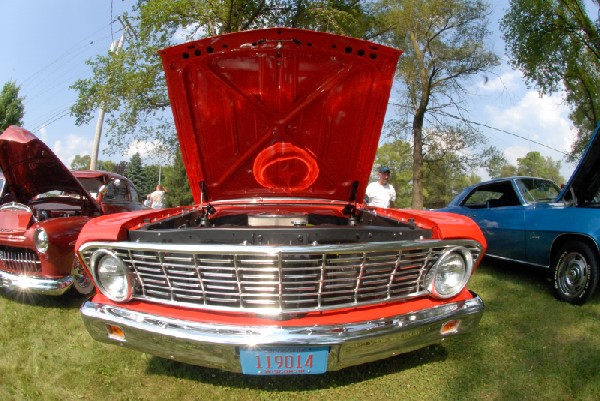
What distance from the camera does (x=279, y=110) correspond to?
2.84m

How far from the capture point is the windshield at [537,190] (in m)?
4.78

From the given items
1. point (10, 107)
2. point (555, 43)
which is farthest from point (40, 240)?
point (10, 107)

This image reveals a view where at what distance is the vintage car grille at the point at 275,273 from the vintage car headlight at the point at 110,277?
0.16 ft

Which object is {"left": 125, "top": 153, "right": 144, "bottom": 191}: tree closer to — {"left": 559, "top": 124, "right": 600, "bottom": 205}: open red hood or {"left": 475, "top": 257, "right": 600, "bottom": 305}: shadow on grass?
{"left": 475, "top": 257, "right": 600, "bottom": 305}: shadow on grass

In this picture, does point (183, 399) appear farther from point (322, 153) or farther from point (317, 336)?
point (322, 153)

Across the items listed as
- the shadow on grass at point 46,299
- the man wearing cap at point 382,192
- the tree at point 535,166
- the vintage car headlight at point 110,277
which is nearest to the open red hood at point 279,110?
the vintage car headlight at point 110,277

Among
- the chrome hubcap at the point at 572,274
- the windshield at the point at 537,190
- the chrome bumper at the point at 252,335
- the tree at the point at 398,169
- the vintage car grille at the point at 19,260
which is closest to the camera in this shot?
the chrome bumper at the point at 252,335

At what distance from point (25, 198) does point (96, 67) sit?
10.8 metres

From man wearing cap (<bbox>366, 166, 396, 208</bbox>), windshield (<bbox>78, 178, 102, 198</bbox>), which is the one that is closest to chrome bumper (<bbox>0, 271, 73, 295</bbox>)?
windshield (<bbox>78, 178, 102, 198</bbox>)

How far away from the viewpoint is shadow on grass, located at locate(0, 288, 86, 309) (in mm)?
3891

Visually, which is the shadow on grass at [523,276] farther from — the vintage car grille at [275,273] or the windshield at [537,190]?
the vintage car grille at [275,273]

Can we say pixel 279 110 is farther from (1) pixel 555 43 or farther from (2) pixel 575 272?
(1) pixel 555 43

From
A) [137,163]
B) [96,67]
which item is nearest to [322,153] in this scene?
[96,67]

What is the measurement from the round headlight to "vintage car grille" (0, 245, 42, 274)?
163 mm
